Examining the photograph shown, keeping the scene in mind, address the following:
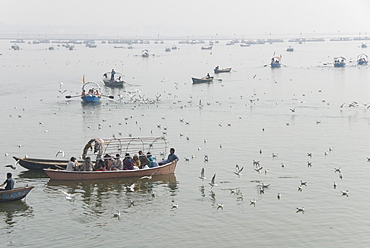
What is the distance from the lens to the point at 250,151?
37.3 meters

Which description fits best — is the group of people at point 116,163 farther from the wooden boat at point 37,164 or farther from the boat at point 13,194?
the boat at point 13,194

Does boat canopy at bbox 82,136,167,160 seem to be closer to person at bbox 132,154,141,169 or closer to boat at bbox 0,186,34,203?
person at bbox 132,154,141,169

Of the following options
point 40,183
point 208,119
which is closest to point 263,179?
point 40,183

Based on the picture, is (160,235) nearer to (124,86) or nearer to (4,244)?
(4,244)

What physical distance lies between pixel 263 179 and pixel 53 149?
14727 mm

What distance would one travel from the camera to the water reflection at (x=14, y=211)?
25.0m

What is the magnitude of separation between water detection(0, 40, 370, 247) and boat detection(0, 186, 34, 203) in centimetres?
36

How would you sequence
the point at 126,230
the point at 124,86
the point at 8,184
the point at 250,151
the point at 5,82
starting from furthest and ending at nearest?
the point at 5,82 → the point at 124,86 → the point at 250,151 → the point at 8,184 → the point at 126,230

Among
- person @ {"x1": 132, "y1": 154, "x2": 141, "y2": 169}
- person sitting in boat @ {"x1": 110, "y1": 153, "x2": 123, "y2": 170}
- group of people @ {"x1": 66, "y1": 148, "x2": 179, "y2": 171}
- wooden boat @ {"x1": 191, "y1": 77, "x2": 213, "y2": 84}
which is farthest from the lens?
wooden boat @ {"x1": 191, "y1": 77, "x2": 213, "y2": 84}

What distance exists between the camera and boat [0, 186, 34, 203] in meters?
26.1

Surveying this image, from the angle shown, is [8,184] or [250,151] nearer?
[8,184]

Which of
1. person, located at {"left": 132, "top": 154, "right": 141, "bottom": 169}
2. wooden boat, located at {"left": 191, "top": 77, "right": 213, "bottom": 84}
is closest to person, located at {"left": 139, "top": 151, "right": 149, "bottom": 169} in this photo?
person, located at {"left": 132, "top": 154, "right": 141, "bottom": 169}

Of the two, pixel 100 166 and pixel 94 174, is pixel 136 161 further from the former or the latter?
pixel 94 174

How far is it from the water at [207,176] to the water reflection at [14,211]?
0.14 feet
